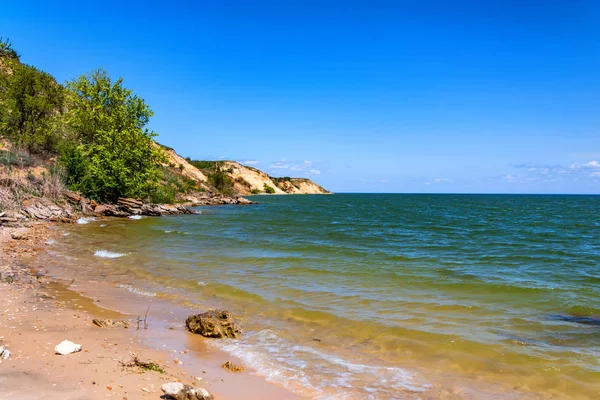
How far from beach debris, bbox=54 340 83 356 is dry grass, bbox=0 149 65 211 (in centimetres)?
2124

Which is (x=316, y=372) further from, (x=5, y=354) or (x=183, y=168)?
(x=183, y=168)

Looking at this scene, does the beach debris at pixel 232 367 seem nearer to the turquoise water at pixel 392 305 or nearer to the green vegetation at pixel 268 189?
the turquoise water at pixel 392 305

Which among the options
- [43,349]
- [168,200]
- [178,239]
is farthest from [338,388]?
[168,200]

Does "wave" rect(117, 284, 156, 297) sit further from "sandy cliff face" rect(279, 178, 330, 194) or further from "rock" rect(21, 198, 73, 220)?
"sandy cliff face" rect(279, 178, 330, 194)

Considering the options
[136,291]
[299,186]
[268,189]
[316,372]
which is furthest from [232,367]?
[299,186]

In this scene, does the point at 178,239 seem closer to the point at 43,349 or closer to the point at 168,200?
the point at 43,349

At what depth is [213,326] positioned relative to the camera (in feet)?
26.7

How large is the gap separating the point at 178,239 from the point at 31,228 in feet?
25.2

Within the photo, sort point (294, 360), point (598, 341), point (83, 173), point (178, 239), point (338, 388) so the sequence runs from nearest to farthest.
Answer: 1. point (338, 388)
2. point (294, 360)
3. point (598, 341)
4. point (178, 239)
5. point (83, 173)

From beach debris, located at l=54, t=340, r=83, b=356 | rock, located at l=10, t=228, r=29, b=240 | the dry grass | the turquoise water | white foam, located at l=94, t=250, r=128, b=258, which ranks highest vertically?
the dry grass

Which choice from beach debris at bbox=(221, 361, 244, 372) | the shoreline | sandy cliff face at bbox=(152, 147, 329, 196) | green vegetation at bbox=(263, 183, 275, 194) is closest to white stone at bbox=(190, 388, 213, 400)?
the shoreline

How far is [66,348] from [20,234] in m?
16.1

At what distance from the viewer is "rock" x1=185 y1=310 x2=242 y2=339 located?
809 centimetres

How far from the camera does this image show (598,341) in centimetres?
860
